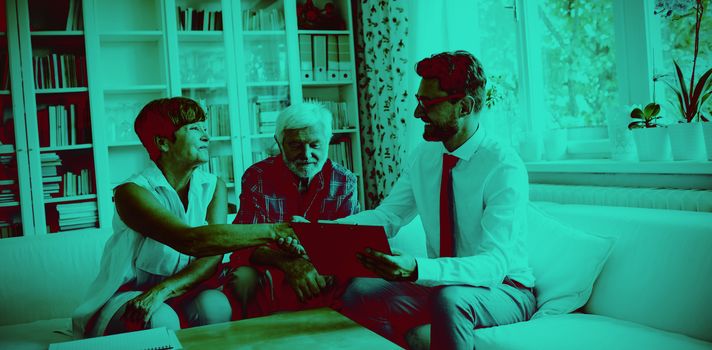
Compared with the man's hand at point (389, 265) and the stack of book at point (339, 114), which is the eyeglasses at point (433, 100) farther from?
the stack of book at point (339, 114)

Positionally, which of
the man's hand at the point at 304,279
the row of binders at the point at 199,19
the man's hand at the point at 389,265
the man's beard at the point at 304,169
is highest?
the row of binders at the point at 199,19

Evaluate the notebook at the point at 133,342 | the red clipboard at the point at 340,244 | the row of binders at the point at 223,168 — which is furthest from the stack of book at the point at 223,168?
the notebook at the point at 133,342

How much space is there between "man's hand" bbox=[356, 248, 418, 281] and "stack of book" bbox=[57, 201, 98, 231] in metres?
2.60

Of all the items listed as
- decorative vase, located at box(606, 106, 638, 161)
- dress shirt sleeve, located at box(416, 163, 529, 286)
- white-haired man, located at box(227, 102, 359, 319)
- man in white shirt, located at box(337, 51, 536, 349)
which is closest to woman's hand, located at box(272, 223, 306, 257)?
white-haired man, located at box(227, 102, 359, 319)

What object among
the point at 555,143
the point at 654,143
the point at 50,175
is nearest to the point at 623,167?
the point at 654,143

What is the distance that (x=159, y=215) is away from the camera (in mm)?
1886

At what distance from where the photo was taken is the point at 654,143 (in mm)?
2314

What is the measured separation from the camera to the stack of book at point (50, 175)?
3.67m

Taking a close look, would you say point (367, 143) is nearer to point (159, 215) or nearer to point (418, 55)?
point (418, 55)

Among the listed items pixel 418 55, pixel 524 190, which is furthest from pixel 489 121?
pixel 524 190

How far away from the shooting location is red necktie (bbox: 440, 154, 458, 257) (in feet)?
6.61

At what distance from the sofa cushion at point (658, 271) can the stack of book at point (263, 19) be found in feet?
8.80

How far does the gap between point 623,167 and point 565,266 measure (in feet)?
2.08

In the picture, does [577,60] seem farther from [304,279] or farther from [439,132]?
[304,279]
